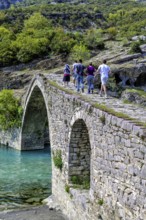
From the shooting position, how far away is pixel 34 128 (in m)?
30.8

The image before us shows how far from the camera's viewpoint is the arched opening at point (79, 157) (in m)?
12.5

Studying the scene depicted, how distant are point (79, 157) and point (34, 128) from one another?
60.4 ft

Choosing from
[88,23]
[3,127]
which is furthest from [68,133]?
[88,23]

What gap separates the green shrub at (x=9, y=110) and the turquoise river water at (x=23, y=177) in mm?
→ 2335

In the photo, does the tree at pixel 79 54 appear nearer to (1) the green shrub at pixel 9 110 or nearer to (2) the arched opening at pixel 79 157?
(1) the green shrub at pixel 9 110

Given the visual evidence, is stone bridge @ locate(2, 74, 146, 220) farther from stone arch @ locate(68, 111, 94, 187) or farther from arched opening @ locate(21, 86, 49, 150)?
arched opening @ locate(21, 86, 49, 150)

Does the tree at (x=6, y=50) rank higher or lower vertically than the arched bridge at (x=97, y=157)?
higher

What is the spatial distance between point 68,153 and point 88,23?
67.3m

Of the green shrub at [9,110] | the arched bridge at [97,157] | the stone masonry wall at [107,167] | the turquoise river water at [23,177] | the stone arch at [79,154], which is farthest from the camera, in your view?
the green shrub at [9,110]

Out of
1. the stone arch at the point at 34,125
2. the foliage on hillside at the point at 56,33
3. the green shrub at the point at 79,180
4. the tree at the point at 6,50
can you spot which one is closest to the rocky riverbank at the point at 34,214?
the green shrub at the point at 79,180

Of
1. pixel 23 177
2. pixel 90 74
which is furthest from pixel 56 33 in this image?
pixel 90 74

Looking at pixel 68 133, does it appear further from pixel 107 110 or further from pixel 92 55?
pixel 92 55

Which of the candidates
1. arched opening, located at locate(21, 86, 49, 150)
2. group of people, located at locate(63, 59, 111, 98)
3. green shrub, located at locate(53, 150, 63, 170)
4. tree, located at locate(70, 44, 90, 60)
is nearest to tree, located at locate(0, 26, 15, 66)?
tree, located at locate(70, 44, 90, 60)

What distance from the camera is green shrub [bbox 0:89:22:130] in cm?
3083
